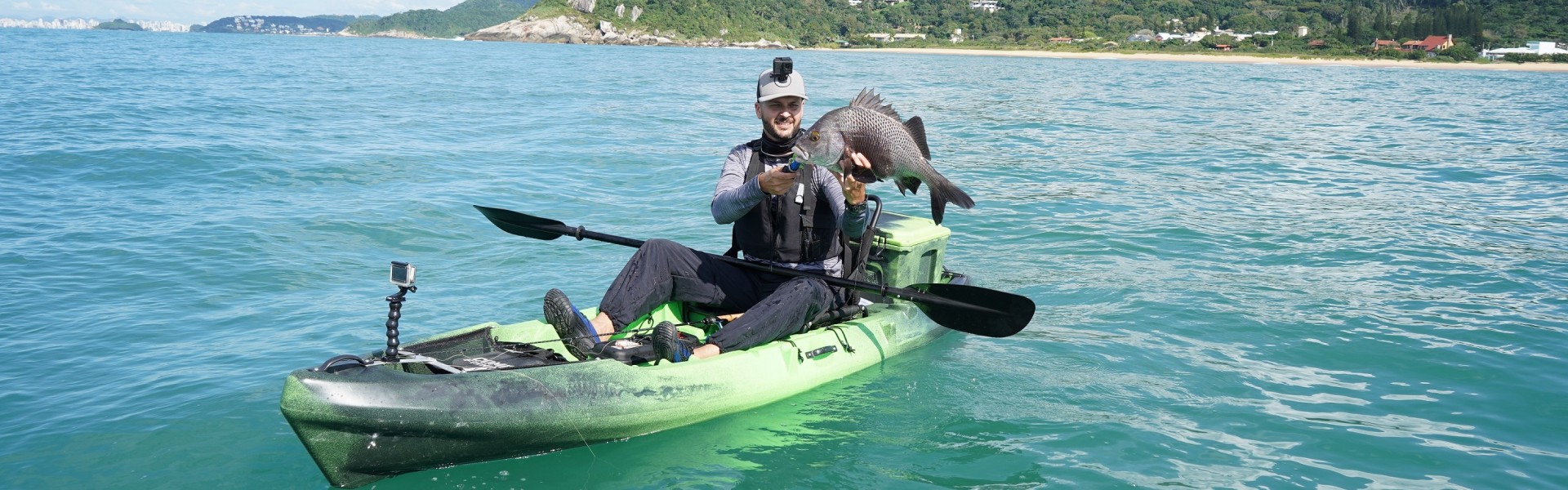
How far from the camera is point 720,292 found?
616cm

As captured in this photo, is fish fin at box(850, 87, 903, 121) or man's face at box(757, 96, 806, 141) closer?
fish fin at box(850, 87, 903, 121)

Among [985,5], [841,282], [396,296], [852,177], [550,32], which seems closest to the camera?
[396,296]

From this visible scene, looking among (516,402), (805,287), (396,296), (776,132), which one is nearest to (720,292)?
(805,287)

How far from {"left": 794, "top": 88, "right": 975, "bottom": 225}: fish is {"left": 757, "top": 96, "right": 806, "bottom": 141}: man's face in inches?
16.2

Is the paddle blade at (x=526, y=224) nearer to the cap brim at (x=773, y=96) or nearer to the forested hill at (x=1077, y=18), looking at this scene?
the cap brim at (x=773, y=96)

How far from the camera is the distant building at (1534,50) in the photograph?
7531 centimetres

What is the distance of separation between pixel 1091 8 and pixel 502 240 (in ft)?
419

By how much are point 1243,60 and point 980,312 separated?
87.6 m

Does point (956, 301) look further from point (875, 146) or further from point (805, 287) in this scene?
point (875, 146)

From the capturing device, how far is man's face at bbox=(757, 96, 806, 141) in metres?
5.61

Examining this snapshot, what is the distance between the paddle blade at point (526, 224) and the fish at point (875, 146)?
2.31 metres

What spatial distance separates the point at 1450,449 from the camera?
18.6 ft

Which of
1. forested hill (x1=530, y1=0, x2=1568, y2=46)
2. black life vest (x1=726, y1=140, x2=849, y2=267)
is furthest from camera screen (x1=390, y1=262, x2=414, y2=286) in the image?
forested hill (x1=530, y1=0, x2=1568, y2=46)

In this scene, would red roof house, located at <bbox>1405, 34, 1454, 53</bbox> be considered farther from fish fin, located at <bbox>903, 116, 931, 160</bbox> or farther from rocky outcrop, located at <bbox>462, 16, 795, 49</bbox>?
fish fin, located at <bbox>903, 116, 931, 160</bbox>
